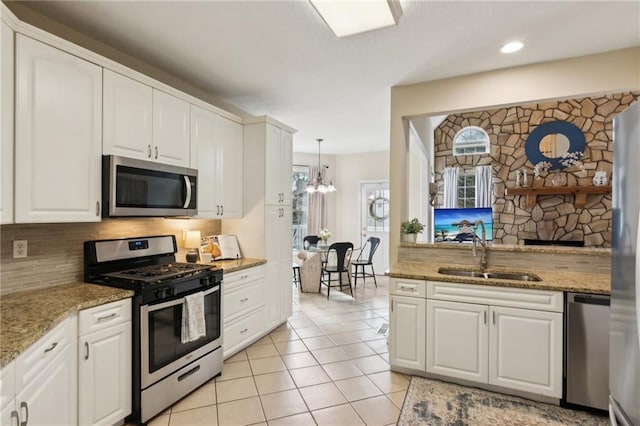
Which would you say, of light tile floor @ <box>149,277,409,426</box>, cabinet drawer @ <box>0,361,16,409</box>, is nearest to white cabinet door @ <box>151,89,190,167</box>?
cabinet drawer @ <box>0,361,16,409</box>

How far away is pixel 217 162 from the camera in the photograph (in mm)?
3322

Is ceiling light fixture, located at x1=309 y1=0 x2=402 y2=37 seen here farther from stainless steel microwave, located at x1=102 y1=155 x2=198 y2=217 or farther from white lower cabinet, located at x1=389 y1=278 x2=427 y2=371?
white lower cabinet, located at x1=389 y1=278 x2=427 y2=371

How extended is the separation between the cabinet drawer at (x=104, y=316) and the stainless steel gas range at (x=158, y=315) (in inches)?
2.2

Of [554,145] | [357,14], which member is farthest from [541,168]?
[357,14]

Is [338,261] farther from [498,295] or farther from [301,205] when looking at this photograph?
[498,295]

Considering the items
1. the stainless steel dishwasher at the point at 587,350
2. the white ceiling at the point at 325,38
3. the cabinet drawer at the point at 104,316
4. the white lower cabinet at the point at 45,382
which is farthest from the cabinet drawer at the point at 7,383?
the stainless steel dishwasher at the point at 587,350

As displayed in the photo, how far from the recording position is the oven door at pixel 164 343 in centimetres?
214

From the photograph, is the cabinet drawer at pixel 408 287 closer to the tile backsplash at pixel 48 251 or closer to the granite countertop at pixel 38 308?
the granite countertop at pixel 38 308

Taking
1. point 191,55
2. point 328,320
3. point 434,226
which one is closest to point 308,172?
point 434,226

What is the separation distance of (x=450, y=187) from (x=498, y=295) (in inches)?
169

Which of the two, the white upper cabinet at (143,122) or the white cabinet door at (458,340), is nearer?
the white upper cabinet at (143,122)

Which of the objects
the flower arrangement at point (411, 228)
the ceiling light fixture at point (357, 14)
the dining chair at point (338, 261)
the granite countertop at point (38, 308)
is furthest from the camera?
the dining chair at point (338, 261)

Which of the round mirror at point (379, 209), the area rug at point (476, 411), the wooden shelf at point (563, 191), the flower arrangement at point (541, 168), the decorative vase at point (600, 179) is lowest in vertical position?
the area rug at point (476, 411)

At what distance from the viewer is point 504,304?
8.07ft
